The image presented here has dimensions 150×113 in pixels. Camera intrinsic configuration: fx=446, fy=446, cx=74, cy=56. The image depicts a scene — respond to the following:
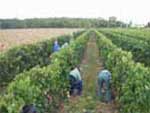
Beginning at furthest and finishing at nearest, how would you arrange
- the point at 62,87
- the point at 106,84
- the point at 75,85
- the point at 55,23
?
the point at 55,23, the point at 75,85, the point at 106,84, the point at 62,87

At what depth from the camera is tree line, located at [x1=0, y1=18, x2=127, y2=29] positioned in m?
95.7

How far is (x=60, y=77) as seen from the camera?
1505 cm

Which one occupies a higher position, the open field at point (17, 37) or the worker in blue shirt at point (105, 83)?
the worker in blue shirt at point (105, 83)

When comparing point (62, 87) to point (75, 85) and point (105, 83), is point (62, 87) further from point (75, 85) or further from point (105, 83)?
point (105, 83)

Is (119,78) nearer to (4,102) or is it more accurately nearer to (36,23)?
(4,102)

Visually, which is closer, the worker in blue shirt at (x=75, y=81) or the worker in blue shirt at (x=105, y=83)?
the worker in blue shirt at (x=105, y=83)

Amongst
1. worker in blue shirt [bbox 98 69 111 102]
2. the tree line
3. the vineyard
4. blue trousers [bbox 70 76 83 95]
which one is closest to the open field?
the vineyard

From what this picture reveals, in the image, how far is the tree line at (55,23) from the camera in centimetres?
9570

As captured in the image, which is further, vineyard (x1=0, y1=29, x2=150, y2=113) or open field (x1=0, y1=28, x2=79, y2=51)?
open field (x1=0, y1=28, x2=79, y2=51)

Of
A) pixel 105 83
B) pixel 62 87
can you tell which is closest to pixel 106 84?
pixel 105 83

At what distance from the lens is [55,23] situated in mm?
108750

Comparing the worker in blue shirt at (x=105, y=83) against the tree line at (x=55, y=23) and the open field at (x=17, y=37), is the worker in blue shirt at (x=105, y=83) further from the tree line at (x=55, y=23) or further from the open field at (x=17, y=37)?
the tree line at (x=55, y=23)

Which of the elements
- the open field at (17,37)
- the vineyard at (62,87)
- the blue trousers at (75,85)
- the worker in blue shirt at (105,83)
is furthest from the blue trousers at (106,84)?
the open field at (17,37)

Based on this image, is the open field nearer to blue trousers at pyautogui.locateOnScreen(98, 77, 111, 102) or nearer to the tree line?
blue trousers at pyautogui.locateOnScreen(98, 77, 111, 102)
